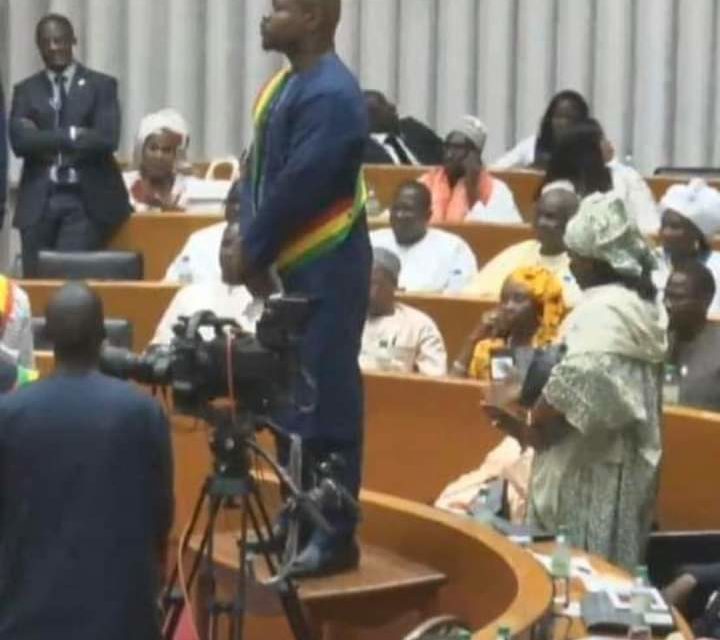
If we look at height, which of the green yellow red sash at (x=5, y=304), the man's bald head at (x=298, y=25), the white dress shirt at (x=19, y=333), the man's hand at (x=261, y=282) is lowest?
the white dress shirt at (x=19, y=333)

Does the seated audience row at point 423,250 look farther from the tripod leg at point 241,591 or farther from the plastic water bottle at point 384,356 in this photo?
the tripod leg at point 241,591

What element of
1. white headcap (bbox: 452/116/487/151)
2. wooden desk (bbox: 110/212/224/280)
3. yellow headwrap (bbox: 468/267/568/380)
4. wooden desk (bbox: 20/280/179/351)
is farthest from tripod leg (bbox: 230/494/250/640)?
white headcap (bbox: 452/116/487/151)

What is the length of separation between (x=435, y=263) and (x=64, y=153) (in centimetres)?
176

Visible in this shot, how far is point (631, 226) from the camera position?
5750 millimetres

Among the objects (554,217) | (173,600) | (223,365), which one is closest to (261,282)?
(223,365)

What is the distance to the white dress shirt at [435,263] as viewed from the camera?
9711 millimetres

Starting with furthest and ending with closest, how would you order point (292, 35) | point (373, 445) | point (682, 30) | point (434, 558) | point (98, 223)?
point (682, 30) → point (98, 223) → point (373, 445) → point (434, 558) → point (292, 35)

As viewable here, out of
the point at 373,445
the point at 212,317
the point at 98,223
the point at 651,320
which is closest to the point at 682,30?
the point at 98,223

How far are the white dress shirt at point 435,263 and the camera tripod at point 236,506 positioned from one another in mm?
4638

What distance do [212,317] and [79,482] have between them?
18.1 inches

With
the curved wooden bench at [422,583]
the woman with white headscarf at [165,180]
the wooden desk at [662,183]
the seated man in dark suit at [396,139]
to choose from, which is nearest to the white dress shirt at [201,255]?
the woman with white headscarf at [165,180]

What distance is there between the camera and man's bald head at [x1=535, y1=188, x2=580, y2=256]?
8.89 meters

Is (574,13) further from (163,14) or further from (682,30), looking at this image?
(163,14)

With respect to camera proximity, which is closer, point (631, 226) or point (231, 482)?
point (231, 482)
